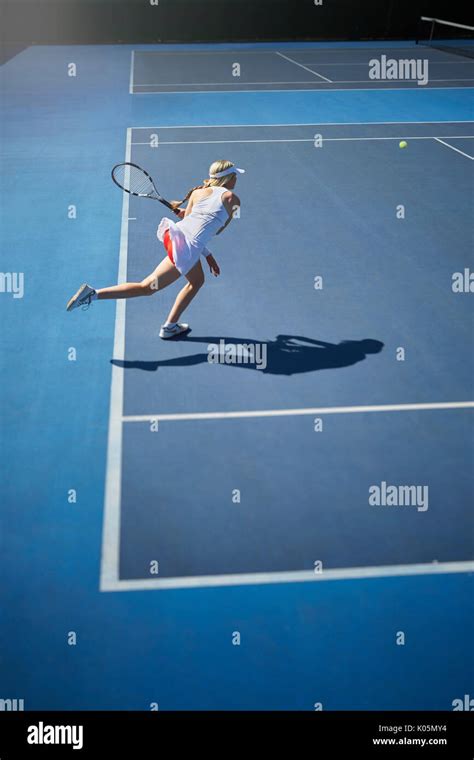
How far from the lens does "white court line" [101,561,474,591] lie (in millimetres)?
4805

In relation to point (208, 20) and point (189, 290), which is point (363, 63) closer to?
point (208, 20)

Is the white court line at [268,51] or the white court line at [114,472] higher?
the white court line at [268,51]

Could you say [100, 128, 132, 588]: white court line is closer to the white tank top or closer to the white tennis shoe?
the white tennis shoe

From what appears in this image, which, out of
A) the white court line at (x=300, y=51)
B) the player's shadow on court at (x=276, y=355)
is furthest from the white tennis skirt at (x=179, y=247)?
the white court line at (x=300, y=51)

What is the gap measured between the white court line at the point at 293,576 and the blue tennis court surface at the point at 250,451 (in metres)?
0.02

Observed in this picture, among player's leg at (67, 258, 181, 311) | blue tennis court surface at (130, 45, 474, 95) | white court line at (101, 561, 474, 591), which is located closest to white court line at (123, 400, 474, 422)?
player's leg at (67, 258, 181, 311)

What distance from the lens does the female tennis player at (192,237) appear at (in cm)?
738

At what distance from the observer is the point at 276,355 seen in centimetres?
741

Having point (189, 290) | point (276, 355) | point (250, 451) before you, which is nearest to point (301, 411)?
point (250, 451)

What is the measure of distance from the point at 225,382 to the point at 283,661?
3.00 m

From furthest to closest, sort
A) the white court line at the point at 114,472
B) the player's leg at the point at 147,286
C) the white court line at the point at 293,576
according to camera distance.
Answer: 1. the player's leg at the point at 147,286
2. the white court line at the point at 114,472
3. the white court line at the point at 293,576

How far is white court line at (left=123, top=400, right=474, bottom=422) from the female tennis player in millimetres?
1500

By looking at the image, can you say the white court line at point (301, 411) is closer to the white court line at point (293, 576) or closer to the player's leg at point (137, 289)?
the player's leg at point (137, 289)

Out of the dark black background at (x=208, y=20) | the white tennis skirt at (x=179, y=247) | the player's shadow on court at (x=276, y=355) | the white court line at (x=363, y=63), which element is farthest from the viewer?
the dark black background at (x=208, y=20)
